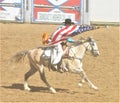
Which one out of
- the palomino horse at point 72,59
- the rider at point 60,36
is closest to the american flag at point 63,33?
the rider at point 60,36

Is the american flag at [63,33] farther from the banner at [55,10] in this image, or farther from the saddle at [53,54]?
the banner at [55,10]

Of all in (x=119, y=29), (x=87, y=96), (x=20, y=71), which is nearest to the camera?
(x=87, y=96)

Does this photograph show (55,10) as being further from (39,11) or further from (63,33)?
(63,33)

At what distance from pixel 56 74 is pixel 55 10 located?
10027 mm

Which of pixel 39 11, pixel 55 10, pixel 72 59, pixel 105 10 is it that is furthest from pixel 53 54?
pixel 105 10

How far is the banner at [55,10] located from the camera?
2722 cm

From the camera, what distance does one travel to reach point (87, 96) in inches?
558

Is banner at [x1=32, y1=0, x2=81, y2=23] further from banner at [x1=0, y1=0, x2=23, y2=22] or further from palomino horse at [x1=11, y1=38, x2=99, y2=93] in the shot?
palomino horse at [x1=11, y1=38, x2=99, y2=93]

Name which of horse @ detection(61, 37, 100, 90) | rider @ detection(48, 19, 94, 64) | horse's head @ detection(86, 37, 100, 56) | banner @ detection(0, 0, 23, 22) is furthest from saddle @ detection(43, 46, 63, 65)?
banner @ detection(0, 0, 23, 22)

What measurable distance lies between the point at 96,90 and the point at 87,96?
0.84m

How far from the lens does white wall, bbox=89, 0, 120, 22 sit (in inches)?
1152

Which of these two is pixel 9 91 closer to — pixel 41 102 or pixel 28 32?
pixel 41 102

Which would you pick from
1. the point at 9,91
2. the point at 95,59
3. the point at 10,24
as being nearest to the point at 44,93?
the point at 9,91

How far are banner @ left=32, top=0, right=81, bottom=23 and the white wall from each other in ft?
5.59
